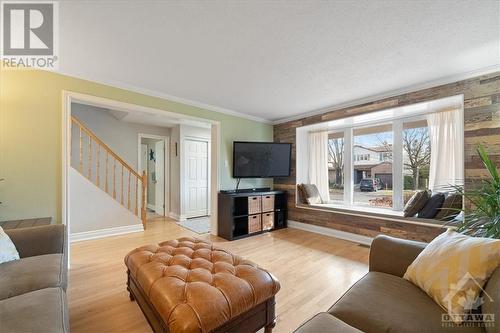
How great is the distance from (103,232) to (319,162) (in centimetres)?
411

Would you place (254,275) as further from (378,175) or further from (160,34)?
(378,175)

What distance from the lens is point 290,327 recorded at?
5.13ft

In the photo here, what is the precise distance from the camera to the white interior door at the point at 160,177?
5496 millimetres

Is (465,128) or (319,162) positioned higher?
(465,128)

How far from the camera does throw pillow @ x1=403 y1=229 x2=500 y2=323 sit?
38.9 inches

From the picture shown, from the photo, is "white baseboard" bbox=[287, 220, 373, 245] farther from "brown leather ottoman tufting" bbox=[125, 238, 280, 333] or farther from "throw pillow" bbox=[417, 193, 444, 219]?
"brown leather ottoman tufting" bbox=[125, 238, 280, 333]

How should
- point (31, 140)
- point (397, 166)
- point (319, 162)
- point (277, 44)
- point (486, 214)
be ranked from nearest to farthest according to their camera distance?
point (486, 214) < point (277, 44) < point (31, 140) < point (397, 166) < point (319, 162)

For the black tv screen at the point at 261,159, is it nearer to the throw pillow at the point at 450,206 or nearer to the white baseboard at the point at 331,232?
the white baseboard at the point at 331,232

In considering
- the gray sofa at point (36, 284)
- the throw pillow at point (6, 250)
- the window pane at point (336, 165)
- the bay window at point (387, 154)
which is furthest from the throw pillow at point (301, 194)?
the throw pillow at point (6, 250)

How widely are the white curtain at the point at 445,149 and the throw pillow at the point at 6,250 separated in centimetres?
439

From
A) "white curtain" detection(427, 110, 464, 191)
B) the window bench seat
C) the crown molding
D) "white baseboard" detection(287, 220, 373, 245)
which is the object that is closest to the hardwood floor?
"white baseboard" detection(287, 220, 373, 245)

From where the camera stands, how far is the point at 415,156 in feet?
10.8

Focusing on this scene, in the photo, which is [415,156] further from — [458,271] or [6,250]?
[6,250]

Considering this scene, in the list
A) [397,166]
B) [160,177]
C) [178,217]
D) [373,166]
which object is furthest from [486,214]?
[160,177]
